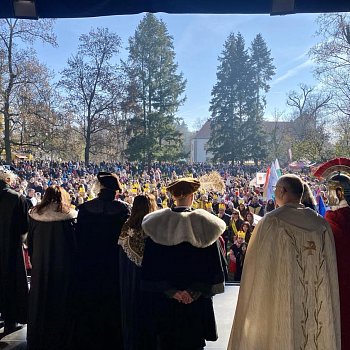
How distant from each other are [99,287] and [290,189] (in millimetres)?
Answer: 1902

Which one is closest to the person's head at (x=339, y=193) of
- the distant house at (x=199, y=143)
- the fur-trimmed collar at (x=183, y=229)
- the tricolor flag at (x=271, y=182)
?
the fur-trimmed collar at (x=183, y=229)

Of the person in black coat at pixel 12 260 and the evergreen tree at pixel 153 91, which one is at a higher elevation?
the evergreen tree at pixel 153 91

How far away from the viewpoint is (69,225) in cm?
354

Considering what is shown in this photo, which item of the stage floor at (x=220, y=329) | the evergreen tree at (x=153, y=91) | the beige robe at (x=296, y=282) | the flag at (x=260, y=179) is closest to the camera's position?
the beige robe at (x=296, y=282)

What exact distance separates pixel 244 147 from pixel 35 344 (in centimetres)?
3483

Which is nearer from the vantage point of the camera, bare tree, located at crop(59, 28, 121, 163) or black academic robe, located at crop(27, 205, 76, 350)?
black academic robe, located at crop(27, 205, 76, 350)

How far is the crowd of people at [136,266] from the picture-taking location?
2.75 m

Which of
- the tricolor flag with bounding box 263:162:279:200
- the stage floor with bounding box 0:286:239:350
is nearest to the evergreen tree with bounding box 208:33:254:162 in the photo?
the tricolor flag with bounding box 263:162:279:200

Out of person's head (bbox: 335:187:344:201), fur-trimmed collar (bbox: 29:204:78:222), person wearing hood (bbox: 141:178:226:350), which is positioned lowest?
person wearing hood (bbox: 141:178:226:350)

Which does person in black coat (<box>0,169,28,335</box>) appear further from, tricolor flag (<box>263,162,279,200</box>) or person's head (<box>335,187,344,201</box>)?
tricolor flag (<box>263,162,279,200</box>)

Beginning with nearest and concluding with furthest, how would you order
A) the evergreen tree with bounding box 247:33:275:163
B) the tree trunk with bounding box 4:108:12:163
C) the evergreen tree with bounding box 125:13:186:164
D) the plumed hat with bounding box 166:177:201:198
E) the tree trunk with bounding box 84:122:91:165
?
1. the plumed hat with bounding box 166:177:201:198
2. the tree trunk with bounding box 4:108:12:163
3. the tree trunk with bounding box 84:122:91:165
4. the evergreen tree with bounding box 125:13:186:164
5. the evergreen tree with bounding box 247:33:275:163

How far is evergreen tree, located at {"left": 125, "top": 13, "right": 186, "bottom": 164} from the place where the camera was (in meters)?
30.1

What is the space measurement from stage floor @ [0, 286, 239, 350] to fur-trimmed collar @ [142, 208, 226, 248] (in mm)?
1485

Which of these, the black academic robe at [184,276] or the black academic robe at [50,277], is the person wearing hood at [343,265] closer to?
the black academic robe at [184,276]
